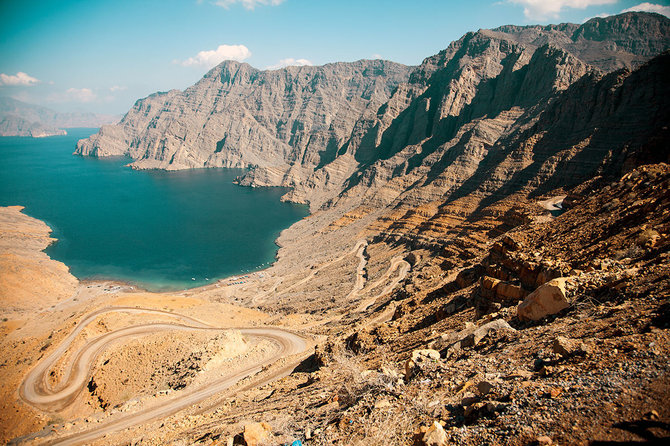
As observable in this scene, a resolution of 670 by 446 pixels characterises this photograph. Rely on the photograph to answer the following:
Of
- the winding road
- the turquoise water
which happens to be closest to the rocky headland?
the winding road

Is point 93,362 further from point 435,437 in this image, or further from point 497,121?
point 497,121

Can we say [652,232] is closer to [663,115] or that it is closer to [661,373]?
[661,373]

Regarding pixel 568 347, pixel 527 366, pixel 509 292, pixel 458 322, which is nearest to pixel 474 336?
pixel 527 366

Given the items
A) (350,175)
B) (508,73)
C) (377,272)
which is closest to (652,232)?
(377,272)

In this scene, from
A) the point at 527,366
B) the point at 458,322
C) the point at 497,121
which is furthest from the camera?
the point at 497,121

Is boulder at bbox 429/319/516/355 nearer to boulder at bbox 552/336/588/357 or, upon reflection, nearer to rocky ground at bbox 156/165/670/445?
rocky ground at bbox 156/165/670/445

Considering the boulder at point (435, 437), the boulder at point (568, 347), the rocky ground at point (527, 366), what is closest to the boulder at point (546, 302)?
the rocky ground at point (527, 366)
